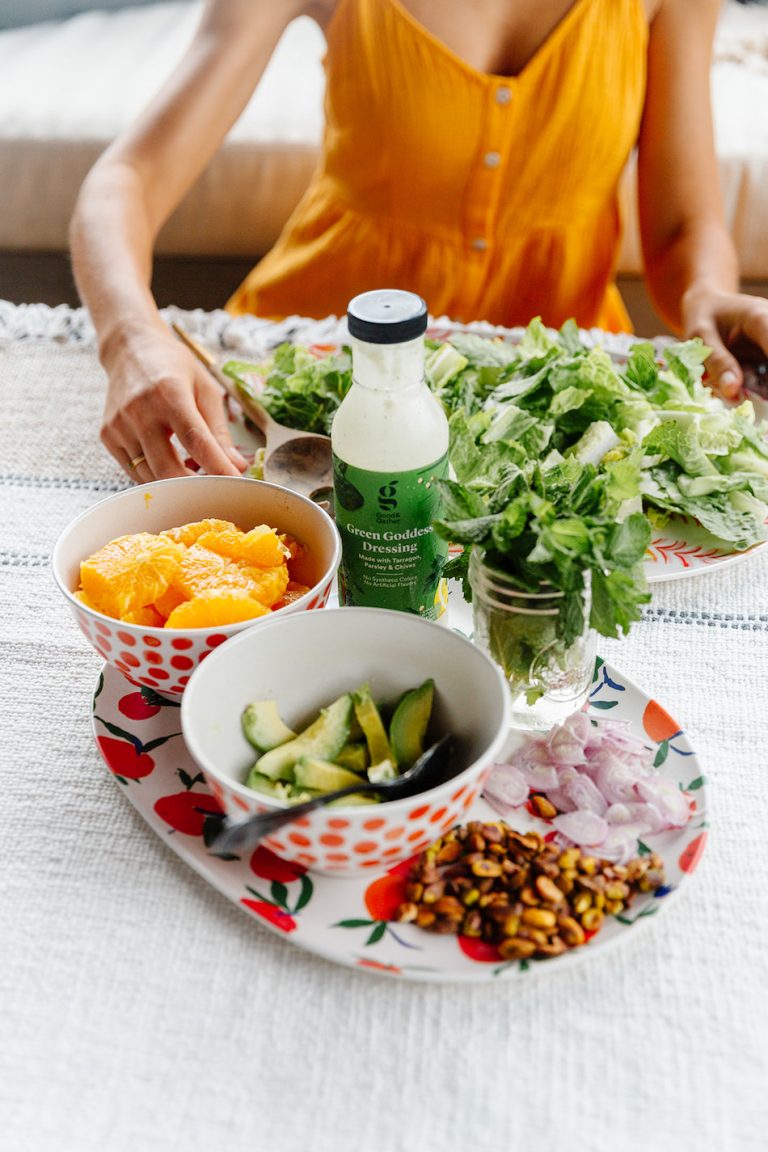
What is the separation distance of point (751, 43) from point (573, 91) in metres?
1.46

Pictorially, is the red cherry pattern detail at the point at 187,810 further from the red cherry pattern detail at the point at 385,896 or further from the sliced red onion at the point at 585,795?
the sliced red onion at the point at 585,795

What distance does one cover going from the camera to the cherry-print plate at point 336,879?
57 centimetres

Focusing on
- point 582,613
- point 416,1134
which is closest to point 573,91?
point 582,613

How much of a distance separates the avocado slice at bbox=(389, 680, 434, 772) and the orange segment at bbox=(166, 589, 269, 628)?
0.40 feet

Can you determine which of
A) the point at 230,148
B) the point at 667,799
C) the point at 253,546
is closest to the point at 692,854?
the point at 667,799

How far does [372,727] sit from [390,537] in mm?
161

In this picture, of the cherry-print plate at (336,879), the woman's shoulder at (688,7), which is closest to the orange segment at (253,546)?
the cherry-print plate at (336,879)

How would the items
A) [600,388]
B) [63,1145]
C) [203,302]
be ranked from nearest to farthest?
[63,1145] → [600,388] → [203,302]

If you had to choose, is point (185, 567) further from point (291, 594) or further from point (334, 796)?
point (334, 796)

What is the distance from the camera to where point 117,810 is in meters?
0.68

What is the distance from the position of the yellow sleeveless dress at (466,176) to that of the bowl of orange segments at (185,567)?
2.85 ft

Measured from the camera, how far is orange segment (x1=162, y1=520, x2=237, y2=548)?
2.48 feet

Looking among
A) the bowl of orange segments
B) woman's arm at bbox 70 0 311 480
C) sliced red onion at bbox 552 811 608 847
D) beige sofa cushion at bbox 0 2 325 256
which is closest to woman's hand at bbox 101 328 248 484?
woman's arm at bbox 70 0 311 480

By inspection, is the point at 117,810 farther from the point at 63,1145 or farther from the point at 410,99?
the point at 410,99
